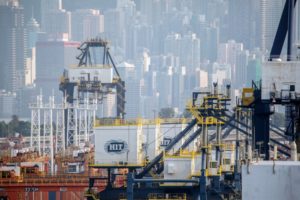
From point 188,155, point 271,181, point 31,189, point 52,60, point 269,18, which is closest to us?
point 271,181

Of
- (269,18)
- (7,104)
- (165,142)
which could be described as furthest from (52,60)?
(165,142)

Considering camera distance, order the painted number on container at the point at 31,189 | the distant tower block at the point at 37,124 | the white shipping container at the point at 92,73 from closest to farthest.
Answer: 1. the painted number on container at the point at 31,189
2. the white shipping container at the point at 92,73
3. the distant tower block at the point at 37,124

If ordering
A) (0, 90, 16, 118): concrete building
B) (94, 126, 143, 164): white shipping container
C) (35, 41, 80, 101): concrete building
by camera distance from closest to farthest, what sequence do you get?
(94, 126, 143, 164): white shipping container
(0, 90, 16, 118): concrete building
(35, 41, 80, 101): concrete building

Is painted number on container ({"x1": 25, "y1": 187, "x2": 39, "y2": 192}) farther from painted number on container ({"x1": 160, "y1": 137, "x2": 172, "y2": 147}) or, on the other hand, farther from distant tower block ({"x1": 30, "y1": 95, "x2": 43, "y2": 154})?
distant tower block ({"x1": 30, "y1": 95, "x2": 43, "y2": 154})

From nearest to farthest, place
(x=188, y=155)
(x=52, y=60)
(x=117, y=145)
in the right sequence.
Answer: (x=188, y=155) < (x=117, y=145) < (x=52, y=60)

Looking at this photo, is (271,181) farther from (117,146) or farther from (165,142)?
(165,142)

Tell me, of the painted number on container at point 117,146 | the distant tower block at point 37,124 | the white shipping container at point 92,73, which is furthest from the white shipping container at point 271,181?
the distant tower block at point 37,124

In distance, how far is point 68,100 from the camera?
77.9 meters

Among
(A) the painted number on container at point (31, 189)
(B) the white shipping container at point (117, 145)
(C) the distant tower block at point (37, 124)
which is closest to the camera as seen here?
(B) the white shipping container at point (117, 145)

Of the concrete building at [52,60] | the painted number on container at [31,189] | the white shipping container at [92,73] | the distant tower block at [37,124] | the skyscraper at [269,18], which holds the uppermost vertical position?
the skyscraper at [269,18]

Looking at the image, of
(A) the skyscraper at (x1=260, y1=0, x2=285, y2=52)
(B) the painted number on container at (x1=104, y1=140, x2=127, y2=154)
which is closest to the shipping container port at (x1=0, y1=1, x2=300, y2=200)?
(B) the painted number on container at (x1=104, y1=140, x2=127, y2=154)

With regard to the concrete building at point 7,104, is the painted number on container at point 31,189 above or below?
below

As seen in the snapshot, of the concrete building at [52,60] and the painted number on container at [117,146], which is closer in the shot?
the painted number on container at [117,146]

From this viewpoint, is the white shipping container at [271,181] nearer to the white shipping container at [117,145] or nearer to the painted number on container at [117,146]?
the white shipping container at [117,145]
